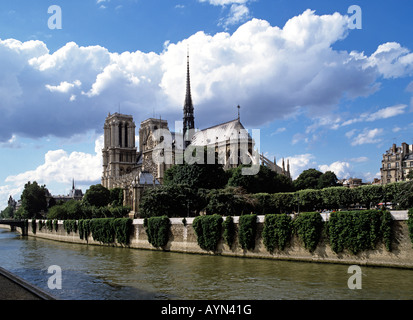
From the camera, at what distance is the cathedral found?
82.2m

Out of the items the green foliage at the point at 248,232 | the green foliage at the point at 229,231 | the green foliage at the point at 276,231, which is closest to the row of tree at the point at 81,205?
the green foliage at the point at 229,231

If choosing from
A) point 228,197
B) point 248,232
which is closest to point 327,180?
point 228,197

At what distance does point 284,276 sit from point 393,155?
75.7 metres

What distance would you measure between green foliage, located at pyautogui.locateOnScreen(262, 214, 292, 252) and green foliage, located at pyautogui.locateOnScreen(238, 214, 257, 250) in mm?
1083

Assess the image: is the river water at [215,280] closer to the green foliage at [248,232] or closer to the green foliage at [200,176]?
the green foliage at [248,232]

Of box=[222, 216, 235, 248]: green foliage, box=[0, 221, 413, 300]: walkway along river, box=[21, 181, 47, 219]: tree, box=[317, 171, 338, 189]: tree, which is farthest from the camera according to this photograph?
box=[21, 181, 47, 219]: tree

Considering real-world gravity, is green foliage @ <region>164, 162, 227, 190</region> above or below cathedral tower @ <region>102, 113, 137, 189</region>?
below

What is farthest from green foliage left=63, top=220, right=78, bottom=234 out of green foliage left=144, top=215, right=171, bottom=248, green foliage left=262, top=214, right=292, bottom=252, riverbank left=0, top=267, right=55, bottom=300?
riverbank left=0, top=267, right=55, bottom=300

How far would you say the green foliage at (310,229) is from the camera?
28.6m

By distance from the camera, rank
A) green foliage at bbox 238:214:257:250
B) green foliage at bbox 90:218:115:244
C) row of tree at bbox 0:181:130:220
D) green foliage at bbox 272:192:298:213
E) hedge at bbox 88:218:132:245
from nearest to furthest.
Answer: green foliage at bbox 238:214:257:250
hedge at bbox 88:218:132:245
green foliage at bbox 90:218:115:244
green foliage at bbox 272:192:298:213
row of tree at bbox 0:181:130:220

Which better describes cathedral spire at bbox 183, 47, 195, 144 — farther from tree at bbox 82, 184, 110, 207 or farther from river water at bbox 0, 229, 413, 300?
river water at bbox 0, 229, 413, 300

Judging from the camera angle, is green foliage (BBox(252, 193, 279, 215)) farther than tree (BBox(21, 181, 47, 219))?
No
